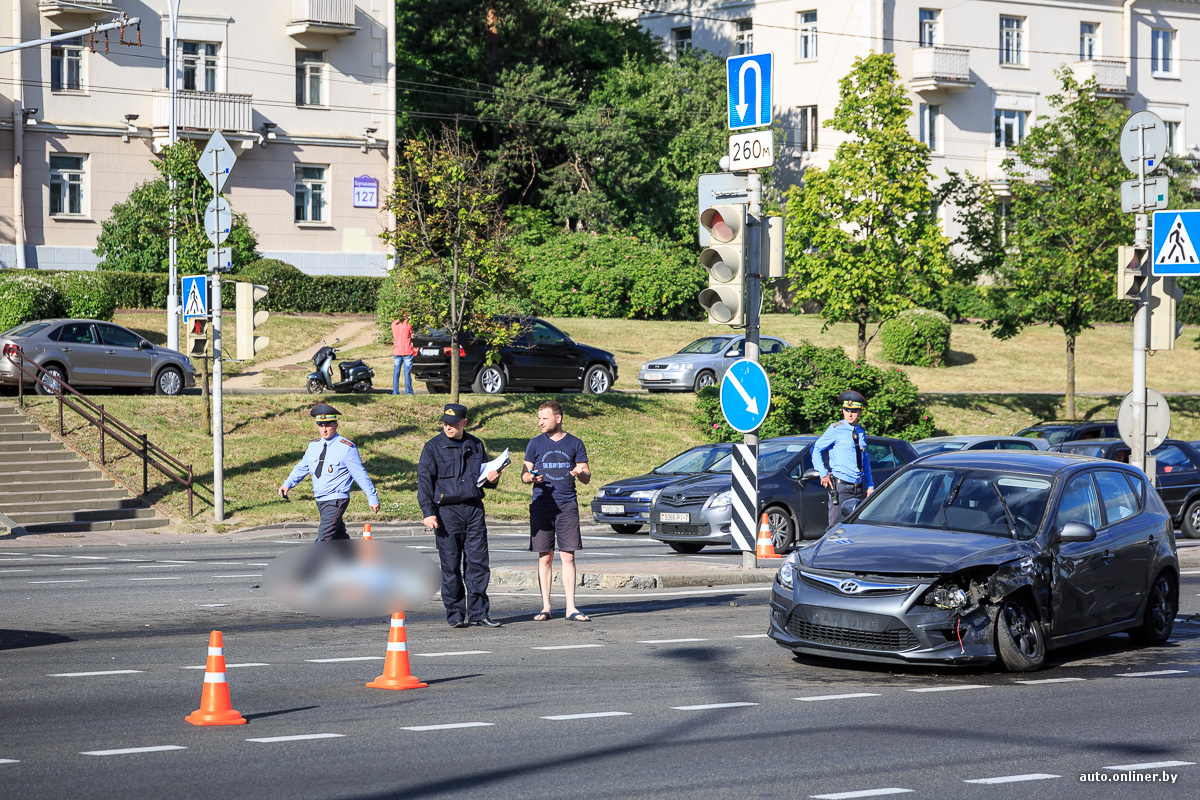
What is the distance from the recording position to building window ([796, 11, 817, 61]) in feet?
196

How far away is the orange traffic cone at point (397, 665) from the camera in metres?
9.20

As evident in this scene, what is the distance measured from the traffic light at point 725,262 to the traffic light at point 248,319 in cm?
977

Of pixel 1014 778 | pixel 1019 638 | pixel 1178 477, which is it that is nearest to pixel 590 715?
pixel 1014 778

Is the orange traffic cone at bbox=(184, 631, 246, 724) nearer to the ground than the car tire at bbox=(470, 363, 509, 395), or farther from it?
nearer to the ground

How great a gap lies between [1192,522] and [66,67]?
1446 inches

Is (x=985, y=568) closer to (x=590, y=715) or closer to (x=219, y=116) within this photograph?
(x=590, y=715)

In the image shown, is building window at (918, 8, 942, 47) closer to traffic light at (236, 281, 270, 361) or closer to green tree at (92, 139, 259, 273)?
green tree at (92, 139, 259, 273)

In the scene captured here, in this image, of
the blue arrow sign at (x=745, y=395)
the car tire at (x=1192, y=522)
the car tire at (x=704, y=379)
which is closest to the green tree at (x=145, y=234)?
the car tire at (x=704, y=379)

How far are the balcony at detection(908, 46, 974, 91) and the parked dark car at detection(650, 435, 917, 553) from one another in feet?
137

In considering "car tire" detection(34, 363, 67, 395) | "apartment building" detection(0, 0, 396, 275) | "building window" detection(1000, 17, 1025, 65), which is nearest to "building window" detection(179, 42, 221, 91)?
"apartment building" detection(0, 0, 396, 275)

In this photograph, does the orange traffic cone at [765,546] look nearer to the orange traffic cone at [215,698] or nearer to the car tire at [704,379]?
the orange traffic cone at [215,698]

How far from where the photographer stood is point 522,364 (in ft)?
106

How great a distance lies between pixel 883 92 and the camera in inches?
1345

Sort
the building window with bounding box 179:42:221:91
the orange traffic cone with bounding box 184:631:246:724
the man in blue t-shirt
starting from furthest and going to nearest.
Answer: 1. the building window with bounding box 179:42:221:91
2. the man in blue t-shirt
3. the orange traffic cone with bounding box 184:631:246:724
